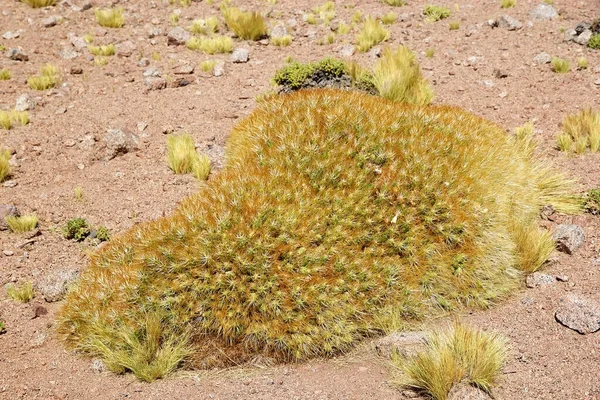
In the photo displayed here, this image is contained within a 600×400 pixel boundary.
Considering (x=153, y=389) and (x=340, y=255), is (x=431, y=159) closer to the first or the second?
(x=340, y=255)

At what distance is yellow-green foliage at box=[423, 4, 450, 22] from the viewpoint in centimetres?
1175

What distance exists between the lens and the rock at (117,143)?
7.98 m

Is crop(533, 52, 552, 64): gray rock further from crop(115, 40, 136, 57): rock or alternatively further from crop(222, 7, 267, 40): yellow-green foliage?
crop(115, 40, 136, 57): rock

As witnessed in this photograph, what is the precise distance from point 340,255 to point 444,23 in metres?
7.97

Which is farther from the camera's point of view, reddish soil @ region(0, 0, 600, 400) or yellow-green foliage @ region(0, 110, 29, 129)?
yellow-green foliage @ region(0, 110, 29, 129)

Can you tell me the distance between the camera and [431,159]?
6.22 metres

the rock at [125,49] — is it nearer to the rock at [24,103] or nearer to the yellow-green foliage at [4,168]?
the rock at [24,103]

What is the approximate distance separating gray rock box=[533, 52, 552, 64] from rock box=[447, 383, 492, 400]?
7.24 m

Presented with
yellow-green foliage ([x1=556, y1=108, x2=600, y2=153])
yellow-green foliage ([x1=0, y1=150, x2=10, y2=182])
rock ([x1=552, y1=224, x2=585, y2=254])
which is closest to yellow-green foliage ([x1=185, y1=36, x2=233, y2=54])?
yellow-green foliage ([x1=0, y1=150, x2=10, y2=182])

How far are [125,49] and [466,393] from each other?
9.50 metres

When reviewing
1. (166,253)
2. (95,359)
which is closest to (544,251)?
(166,253)

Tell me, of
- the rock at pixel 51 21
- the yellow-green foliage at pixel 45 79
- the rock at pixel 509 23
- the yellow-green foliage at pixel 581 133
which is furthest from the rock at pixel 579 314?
the rock at pixel 51 21

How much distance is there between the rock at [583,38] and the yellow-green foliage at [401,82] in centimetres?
329

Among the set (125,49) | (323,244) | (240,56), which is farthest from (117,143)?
(323,244)
